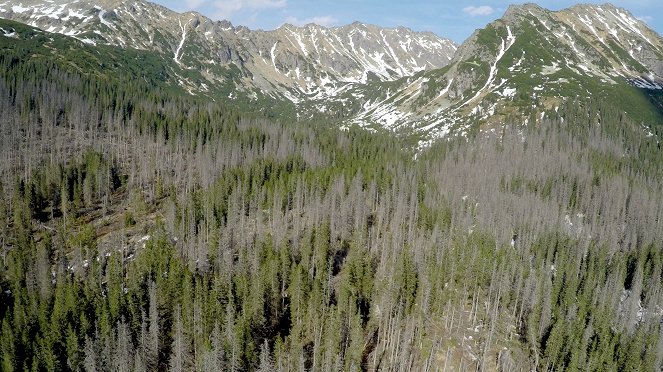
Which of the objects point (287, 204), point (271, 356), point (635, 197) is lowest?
point (271, 356)

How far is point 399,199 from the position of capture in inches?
5167

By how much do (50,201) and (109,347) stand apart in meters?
74.6

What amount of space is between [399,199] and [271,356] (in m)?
68.6

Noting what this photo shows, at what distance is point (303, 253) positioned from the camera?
95.6 m

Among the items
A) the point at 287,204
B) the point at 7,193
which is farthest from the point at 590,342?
the point at 7,193

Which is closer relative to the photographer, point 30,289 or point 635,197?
point 30,289

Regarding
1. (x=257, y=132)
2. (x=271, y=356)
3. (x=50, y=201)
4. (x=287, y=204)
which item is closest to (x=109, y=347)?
(x=271, y=356)

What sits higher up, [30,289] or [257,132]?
[257,132]

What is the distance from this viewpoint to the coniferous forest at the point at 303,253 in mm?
70938

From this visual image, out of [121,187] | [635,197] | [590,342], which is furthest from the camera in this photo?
[635,197]

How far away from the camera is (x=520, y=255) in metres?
116

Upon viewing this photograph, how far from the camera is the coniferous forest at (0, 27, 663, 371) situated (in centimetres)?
→ 7094

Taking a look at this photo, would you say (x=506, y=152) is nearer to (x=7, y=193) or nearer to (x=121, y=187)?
(x=121, y=187)

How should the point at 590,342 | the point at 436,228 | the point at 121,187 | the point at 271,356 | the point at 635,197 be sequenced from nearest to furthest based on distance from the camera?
the point at 271,356
the point at 590,342
the point at 436,228
the point at 121,187
the point at 635,197
